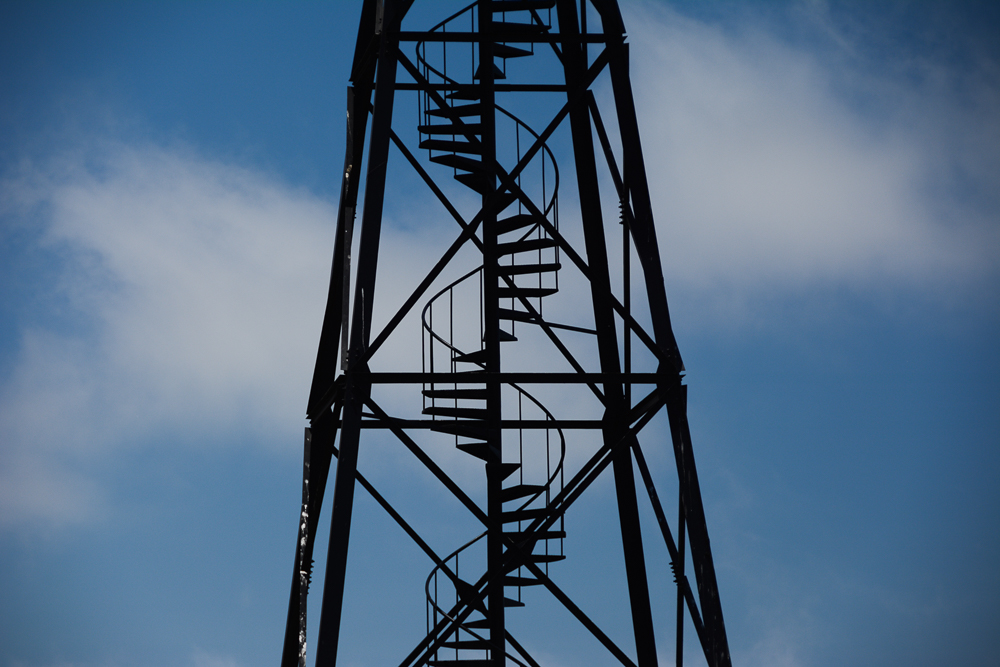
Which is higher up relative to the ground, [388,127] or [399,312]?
[388,127]

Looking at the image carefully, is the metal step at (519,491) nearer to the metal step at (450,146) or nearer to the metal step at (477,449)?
the metal step at (477,449)

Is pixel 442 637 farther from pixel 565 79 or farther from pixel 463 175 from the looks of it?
pixel 565 79

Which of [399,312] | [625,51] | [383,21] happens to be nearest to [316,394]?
[399,312]

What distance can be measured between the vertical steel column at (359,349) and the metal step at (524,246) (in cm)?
231

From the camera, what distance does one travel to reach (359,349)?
40.2 ft

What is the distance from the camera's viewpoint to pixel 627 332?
13461 millimetres

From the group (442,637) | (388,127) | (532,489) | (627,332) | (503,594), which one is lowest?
(442,637)

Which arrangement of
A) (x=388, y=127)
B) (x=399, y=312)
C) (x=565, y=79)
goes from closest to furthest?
(x=399, y=312)
(x=388, y=127)
(x=565, y=79)

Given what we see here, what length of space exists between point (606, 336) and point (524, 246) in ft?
4.86

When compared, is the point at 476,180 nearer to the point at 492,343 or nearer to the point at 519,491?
the point at 492,343

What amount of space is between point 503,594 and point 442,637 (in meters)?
1.86

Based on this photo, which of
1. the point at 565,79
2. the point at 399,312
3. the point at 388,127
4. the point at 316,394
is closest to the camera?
the point at 399,312

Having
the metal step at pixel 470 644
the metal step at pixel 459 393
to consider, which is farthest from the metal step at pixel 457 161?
the metal step at pixel 470 644

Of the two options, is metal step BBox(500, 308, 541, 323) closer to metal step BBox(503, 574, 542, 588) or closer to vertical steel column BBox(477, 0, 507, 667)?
vertical steel column BBox(477, 0, 507, 667)
